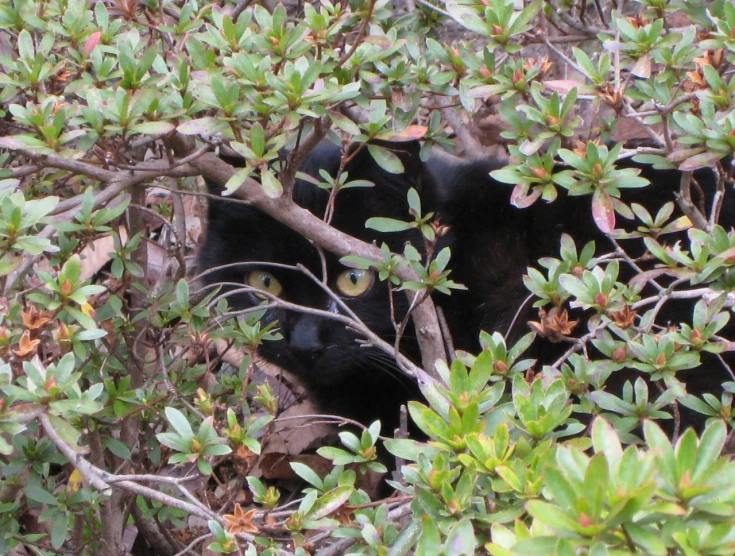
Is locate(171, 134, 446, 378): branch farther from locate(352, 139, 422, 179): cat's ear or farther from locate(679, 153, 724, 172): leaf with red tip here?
locate(679, 153, 724, 172): leaf with red tip

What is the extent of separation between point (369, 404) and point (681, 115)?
1540 millimetres

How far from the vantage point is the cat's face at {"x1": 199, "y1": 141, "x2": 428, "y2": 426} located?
2.53m

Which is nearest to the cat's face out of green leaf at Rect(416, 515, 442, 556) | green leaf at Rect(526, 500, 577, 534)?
green leaf at Rect(416, 515, 442, 556)

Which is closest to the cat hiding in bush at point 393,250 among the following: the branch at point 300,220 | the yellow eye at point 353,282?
the yellow eye at point 353,282

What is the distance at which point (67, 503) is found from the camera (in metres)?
2.00

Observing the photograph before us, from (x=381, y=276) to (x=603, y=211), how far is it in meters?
0.54

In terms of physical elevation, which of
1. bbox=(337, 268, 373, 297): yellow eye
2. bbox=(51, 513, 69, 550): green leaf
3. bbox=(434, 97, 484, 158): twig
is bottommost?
bbox=(51, 513, 69, 550): green leaf

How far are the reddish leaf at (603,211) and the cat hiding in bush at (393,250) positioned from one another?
79 centimetres

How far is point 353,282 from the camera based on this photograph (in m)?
2.56

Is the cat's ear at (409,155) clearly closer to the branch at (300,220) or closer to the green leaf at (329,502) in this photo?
the branch at (300,220)

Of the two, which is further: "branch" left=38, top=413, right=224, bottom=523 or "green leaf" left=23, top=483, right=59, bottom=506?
"green leaf" left=23, top=483, right=59, bottom=506

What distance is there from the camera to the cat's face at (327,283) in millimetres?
2527

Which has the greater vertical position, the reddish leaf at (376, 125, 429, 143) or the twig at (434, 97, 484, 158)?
the reddish leaf at (376, 125, 429, 143)

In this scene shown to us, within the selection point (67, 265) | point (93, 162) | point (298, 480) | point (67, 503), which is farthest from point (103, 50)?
point (298, 480)
